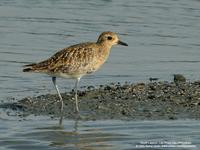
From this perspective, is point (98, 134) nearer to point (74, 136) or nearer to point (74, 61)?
point (74, 136)

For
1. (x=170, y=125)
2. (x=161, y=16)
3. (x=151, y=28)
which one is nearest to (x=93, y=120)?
(x=170, y=125)

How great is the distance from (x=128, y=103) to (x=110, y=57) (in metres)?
5.32

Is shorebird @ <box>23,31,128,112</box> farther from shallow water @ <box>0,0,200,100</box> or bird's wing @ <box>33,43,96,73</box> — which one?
shallow water @ <box>0,0,200,100</box>

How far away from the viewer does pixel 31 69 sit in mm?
15797

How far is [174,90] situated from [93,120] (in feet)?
8.68

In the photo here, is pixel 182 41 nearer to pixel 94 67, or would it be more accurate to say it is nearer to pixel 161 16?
pixel 161 16

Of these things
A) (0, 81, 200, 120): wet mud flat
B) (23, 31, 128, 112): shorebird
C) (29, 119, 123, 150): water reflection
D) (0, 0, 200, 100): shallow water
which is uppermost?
(0, 0, 200, 100): shallow water

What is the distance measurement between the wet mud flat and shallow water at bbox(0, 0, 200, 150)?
1.73 feet

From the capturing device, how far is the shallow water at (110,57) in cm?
1348

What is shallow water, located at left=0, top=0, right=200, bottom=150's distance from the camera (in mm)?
13484

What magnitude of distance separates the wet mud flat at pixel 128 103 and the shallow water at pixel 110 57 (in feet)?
1.73

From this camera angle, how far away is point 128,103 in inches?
615

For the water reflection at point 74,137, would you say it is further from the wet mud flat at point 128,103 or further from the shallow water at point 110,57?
the wet mud flat at point 128,103

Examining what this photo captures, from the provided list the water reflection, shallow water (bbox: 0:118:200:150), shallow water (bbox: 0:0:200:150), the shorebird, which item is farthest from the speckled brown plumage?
→ the water reflection
